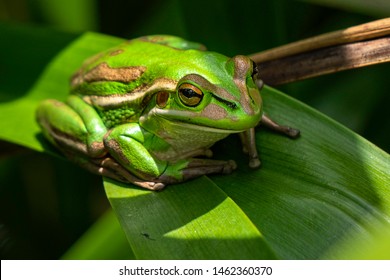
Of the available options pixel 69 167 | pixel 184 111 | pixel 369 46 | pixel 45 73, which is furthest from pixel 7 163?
pixel 369 46

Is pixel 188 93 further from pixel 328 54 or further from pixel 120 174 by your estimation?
pixel 328 54

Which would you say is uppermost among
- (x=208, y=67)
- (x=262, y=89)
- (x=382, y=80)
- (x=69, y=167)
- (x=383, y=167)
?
(x=208, y=67)

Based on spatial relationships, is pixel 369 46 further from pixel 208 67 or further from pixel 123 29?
pixel 123 29

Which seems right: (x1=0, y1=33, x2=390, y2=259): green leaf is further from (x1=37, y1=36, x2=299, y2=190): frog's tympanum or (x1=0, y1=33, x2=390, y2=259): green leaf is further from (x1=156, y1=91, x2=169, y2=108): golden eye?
(x1=156, y1=91, x2=169, y2=108): golden eye

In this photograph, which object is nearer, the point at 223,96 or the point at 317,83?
the point at 223,96

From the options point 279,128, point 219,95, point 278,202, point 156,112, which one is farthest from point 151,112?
point 278,202

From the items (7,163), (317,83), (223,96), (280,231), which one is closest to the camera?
(280,231)

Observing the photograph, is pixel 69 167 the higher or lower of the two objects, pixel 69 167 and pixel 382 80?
the lower

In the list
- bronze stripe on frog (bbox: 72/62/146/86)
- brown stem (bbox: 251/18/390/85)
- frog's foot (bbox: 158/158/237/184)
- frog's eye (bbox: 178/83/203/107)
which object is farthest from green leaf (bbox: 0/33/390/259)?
bronze stripe on frog (bbox: 72/62/146/86)
